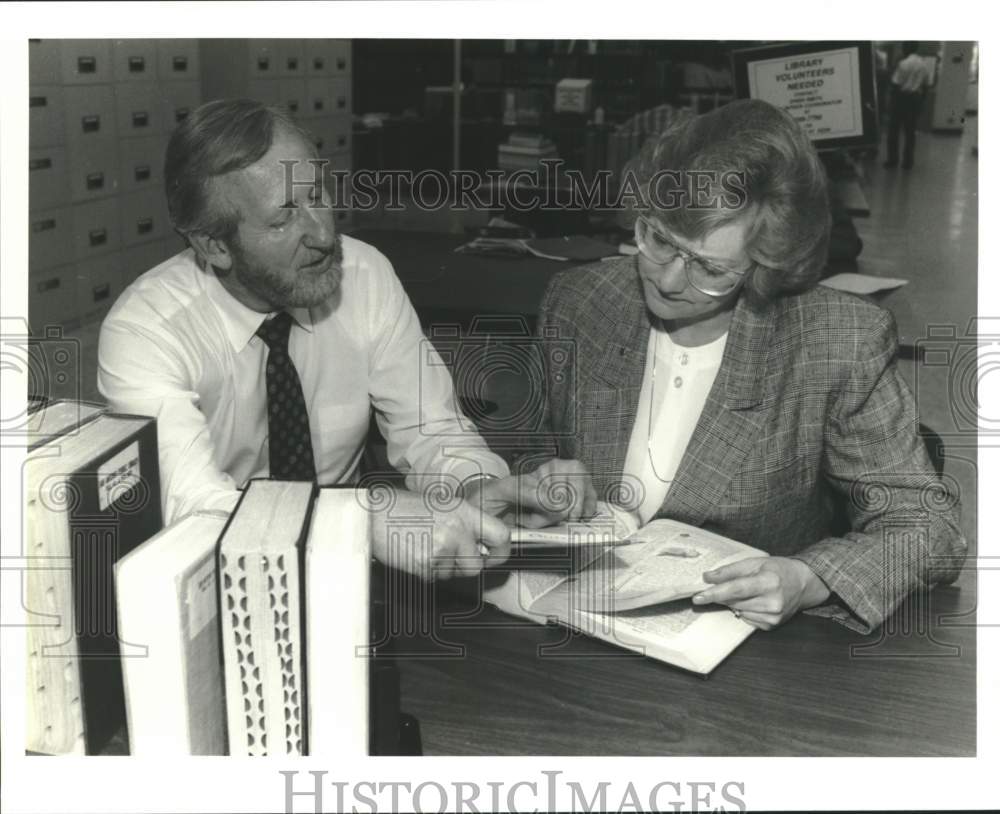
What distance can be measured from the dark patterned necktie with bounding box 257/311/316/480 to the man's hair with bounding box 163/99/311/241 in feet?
0.68

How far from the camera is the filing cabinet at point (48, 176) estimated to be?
13.3 feet

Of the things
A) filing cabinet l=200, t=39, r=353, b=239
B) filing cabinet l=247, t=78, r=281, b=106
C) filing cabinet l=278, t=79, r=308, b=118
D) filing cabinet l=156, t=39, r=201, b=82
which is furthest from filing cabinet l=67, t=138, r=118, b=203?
filing cabinet l=278, t=79, r=308, b=118

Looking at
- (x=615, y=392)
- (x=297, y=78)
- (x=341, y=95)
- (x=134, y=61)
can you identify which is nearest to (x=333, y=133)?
(x=341, y=95)

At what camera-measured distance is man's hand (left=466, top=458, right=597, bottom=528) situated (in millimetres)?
1476

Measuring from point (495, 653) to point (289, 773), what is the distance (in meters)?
0.30

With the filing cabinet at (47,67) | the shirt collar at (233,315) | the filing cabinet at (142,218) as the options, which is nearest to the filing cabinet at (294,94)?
the filing cabinet at (142,218)

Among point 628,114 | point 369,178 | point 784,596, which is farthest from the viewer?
point 628,114

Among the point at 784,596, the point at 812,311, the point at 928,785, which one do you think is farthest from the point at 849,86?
the point at 928,785

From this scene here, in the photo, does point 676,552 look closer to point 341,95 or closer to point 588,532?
point 588,532

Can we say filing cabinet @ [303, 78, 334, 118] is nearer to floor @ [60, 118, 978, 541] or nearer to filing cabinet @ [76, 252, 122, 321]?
filing cabinet @ [76, 252, 122, 321]

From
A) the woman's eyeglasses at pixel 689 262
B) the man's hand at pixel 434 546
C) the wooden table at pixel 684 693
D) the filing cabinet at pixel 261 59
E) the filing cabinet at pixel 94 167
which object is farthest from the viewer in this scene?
the filing cabinet at pixel 261 59

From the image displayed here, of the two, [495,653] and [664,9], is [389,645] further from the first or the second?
[664,9]

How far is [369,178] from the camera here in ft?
6.22

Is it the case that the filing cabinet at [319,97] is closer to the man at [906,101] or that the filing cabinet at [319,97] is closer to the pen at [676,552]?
the man at [906,101]
